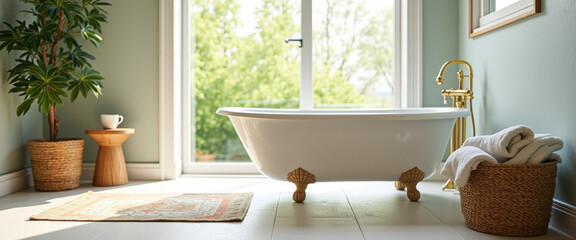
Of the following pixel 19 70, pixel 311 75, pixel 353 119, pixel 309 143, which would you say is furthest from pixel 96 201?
pixel 311 75

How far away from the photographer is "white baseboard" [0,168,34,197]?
3.05 m

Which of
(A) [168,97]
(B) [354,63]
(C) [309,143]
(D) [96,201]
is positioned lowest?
(D) [96,201]

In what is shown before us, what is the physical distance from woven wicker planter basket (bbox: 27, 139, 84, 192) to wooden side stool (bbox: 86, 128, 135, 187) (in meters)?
0.16

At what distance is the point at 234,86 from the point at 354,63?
907 millimetres

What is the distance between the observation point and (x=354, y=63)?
3826 mm

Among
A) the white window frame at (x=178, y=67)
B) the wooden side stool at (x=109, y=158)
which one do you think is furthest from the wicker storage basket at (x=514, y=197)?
the wooden side stool at (x=109, y=158)

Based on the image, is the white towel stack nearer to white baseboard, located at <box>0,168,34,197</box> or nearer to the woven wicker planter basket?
the woven wicker planter basket

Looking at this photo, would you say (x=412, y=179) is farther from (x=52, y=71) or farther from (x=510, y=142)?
(x=52, y=71)

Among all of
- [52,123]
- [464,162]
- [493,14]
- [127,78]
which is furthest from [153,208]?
[493,14]

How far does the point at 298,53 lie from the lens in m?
3.80

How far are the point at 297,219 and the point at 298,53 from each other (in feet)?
5.53

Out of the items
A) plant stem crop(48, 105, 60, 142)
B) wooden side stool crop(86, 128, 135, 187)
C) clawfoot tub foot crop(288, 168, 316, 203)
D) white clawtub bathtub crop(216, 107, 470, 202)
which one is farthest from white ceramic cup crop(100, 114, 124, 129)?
clawfoot tub foot crop(288, 168, 316, 203)

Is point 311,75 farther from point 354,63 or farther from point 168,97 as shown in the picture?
point 168,97

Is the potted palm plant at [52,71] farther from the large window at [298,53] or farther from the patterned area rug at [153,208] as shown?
the large window at [298,53]
